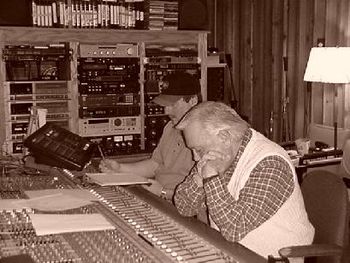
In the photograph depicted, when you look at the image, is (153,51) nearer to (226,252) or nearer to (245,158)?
(245,158)

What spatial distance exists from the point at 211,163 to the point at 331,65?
9.67ft

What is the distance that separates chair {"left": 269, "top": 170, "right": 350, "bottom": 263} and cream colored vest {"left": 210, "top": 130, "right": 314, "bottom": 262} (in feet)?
0.28

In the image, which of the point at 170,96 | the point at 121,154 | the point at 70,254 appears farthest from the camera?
the point at 121,154

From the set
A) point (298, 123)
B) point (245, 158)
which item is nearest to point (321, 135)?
point (298, 123)

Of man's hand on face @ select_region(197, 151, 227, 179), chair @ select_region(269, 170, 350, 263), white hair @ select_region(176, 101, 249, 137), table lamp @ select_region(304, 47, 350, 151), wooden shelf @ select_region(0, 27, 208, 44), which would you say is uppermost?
wooden shelf @ select_region(0, 27, 208, 44)

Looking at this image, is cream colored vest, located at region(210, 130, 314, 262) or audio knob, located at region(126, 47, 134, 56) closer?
cream colored vest, located at region(210, 130, 314, 262)

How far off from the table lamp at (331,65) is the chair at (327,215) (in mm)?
2299

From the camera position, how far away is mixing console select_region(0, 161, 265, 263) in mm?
1797

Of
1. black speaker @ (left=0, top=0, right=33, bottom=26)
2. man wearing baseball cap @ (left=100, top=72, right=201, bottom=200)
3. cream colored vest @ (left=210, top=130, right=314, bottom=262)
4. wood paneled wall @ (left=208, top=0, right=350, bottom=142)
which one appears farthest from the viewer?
wood paneled wall @ (left=208, top=0, right=350, bottom=142)

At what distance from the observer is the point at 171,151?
13.0 ft

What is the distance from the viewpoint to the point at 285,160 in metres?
2.28

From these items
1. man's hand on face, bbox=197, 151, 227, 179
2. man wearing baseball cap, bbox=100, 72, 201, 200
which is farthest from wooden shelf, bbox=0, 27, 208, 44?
man's hand on face, bbox=197, 151, 227, 179

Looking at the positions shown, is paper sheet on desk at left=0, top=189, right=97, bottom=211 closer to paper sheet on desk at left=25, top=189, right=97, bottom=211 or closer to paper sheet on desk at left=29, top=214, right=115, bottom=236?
paper sheet on desk at left=25, top=189, right=97, bottom=211

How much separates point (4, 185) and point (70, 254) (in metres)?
1.22
